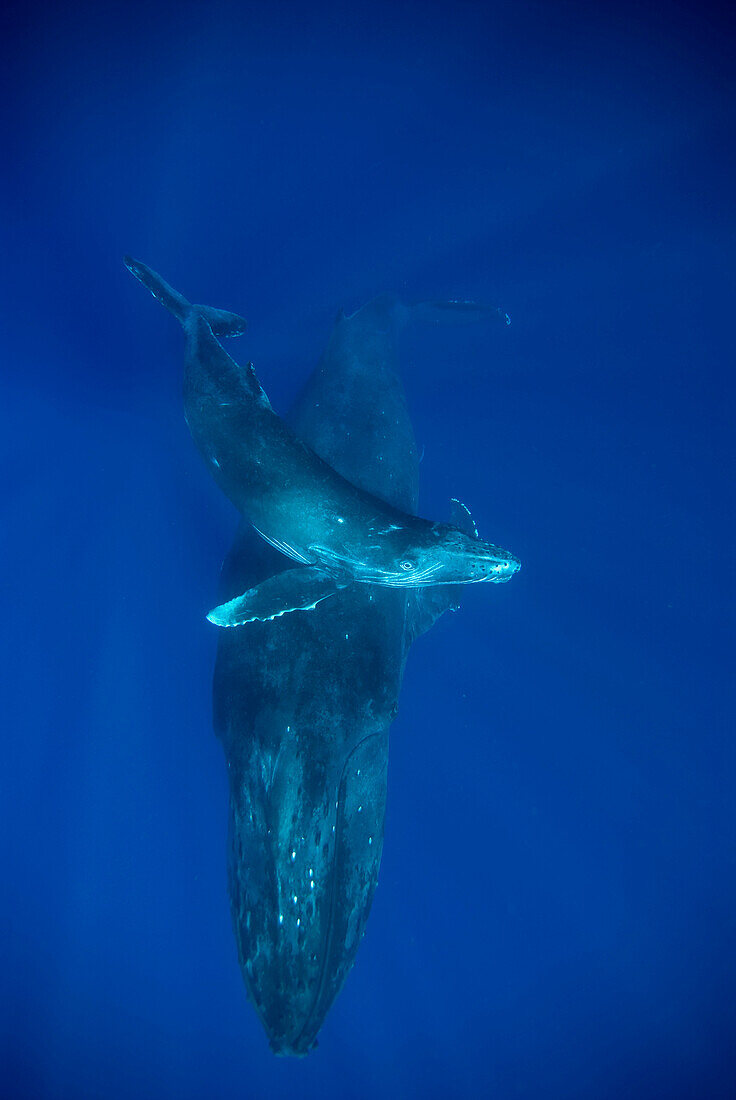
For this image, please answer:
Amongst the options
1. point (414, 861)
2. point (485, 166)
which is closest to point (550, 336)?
point (485, 166)

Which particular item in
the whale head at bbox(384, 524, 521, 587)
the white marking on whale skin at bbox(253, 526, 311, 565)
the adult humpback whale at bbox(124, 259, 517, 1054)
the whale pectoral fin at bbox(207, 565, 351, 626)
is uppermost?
the white marking on whale skin at bbox(253, 526, 311, 565)

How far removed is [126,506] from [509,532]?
795 cm

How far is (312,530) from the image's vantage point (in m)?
6.31

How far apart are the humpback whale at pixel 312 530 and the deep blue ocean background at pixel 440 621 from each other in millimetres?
4661

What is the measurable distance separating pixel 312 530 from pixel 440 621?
241 inches

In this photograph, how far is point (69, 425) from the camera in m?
12.0

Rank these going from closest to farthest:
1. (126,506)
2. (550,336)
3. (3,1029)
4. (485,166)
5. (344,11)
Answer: (344,11)
(3,1029)
(126,506)
(485,166)
(550,336)

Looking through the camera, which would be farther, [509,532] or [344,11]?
[509,532]

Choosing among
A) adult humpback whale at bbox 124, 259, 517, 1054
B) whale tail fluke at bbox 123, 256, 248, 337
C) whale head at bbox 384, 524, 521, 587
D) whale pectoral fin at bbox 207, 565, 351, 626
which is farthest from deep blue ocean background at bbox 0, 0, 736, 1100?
whale head at bbox 384, 524, 521, 587

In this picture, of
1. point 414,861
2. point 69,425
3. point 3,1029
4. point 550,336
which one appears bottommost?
point 3,1029

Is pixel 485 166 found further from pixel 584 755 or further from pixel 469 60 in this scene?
pixel 584 755

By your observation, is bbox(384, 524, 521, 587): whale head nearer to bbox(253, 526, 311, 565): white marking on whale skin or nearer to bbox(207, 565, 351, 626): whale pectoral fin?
bbox(207, 565, 351, 626): whale pectoral fin

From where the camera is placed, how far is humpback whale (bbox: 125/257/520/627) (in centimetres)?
605

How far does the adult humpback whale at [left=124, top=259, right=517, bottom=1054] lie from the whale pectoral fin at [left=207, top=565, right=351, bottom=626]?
1.95ft
